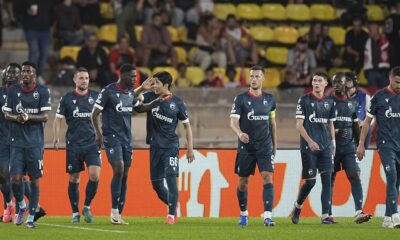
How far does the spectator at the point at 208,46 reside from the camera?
98.3 ft

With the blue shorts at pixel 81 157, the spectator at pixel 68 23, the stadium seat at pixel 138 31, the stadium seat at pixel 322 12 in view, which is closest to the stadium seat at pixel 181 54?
the stadium seat at pixel 138 31

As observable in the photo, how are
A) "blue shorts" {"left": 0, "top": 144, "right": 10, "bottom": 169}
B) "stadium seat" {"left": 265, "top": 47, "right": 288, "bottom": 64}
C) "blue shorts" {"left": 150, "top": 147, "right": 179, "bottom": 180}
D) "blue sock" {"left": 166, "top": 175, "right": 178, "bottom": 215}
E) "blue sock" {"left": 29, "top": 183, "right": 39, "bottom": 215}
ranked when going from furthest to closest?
"stadium seat" {"left": 265, "top": 47, "right": 288, "bottom": 64} → "blue shorts" {"left": 0, "top": 144, "right": 10, "bottom": 169} → "blue shorts" {"left": 150, "top": 147, "right": 179, "bottom": 180} → "blue sock" {"left": 166, "top": 175, "right": 178, "bottom": 215} → "blue sock" {"left": 29, "top": 183, "right": 39, "bottom": 215}

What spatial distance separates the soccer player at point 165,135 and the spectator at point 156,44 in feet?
34.4

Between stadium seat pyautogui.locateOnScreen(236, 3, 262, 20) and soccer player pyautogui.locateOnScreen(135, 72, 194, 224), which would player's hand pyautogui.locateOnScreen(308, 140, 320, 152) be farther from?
stadium seat pyautogui.locateOnScreen(236, 3, 262, 20)

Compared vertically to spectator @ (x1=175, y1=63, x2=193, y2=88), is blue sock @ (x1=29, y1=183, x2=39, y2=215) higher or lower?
lower

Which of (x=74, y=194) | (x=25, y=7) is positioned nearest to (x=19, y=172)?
(x=74, y=194)

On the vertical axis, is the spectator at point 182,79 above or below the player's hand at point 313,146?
above

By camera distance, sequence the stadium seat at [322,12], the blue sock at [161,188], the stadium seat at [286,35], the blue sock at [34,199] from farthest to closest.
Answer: the stadium seat at [322,12], the stadium seat at [286,35], the blue sock at [161,188], the blue sock at [34,199]

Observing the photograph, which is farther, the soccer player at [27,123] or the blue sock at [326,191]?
the blue sock at [326,191]

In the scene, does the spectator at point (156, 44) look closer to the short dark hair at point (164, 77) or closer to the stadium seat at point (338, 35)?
the stadium seat at point (338, 35)

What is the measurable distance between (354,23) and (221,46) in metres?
3.16

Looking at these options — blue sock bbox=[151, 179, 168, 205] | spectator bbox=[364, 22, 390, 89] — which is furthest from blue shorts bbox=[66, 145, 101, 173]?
spectator bbox=[364, 22, 390, 89]

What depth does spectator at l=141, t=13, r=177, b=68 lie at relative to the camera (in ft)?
96.5

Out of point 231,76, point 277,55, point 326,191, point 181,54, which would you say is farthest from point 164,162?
point 277,55
